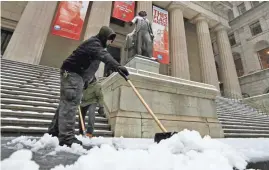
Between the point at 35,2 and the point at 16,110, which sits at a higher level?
the point at 35,2

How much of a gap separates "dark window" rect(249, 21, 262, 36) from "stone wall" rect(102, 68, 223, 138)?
67.3 ft

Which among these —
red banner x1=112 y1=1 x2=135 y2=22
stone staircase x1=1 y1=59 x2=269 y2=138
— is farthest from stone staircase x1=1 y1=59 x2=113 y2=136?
red banner x1=112 y1=1 x2=135 y2=22

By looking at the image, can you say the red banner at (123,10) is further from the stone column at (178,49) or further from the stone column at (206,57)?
the stone column at (206,57)

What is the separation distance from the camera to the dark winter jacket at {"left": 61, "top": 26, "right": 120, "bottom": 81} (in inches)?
92.5

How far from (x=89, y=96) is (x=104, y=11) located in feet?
38.1

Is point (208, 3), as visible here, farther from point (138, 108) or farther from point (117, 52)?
point (138, 108)

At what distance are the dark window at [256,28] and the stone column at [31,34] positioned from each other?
22.6 m

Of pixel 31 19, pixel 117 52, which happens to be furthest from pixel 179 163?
pixel 117 52

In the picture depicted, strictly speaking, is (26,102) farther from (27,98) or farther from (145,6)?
(145,6)

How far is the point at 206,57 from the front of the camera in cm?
1628

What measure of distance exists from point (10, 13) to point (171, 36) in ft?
47.3

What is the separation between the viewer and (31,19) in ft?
36.1

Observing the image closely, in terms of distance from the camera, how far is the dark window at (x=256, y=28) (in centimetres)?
2033

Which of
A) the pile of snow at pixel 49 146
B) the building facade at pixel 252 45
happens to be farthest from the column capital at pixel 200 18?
the pile of snow at pixel 49 146
